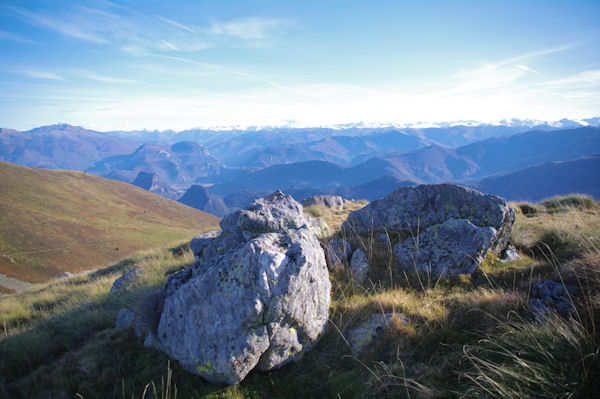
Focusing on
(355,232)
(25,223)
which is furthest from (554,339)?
(25,223)

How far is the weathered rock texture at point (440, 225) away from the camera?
22.9ft

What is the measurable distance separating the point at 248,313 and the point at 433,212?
712cm

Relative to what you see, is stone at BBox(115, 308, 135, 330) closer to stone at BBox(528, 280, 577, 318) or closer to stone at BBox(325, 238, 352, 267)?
stone at BBox(325, 238, 352, 267)

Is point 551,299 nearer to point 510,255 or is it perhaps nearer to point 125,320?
point 510,255

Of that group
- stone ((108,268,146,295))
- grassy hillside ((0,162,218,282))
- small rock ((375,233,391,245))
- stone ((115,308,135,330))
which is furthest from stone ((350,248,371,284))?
grassy hillside ((0,162,218,282))

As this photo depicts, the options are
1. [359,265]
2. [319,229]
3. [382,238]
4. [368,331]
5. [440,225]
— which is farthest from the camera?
[319,229]

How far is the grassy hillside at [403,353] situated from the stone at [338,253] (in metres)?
0.68

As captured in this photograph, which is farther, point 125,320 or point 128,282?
point 128,282

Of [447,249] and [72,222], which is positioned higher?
[447,249]

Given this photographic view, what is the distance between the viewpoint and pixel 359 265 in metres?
7.40

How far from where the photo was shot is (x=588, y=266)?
516 centimetres

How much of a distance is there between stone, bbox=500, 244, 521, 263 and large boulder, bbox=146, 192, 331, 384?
18.1 ft

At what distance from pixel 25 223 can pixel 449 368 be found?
402 ft

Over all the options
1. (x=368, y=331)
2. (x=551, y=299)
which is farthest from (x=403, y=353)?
(x=551, y=299)
